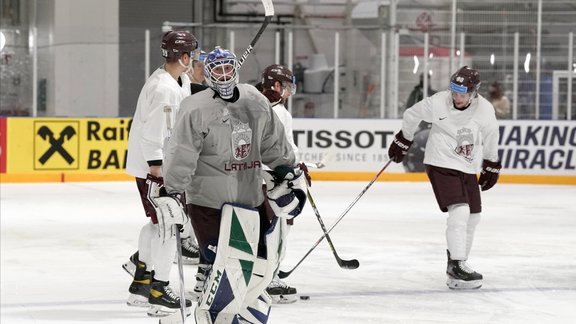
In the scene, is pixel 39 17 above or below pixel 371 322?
above

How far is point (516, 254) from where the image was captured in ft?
25.4

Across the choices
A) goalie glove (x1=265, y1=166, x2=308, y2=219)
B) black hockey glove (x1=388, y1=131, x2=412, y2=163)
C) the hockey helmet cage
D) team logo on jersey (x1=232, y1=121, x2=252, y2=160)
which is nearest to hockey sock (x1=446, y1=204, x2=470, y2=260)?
black hockey glove (x1=388, y1=131, x2=412, y2=163)

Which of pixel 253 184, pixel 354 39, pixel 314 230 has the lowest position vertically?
pixel 314 230

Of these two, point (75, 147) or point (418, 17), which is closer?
point (75, 147)

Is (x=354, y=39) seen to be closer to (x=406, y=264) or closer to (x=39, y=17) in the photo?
(x=39, y=17)

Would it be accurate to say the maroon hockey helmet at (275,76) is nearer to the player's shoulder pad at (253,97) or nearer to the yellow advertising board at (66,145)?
the player's shoulder pad at (253,97)

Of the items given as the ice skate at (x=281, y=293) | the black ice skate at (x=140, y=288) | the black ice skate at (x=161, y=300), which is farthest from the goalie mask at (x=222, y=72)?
the ice skate at (x=281, y=293)

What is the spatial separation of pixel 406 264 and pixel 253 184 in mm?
3104

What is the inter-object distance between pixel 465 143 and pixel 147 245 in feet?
6.37

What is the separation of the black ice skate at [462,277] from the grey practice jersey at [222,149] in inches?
88.5

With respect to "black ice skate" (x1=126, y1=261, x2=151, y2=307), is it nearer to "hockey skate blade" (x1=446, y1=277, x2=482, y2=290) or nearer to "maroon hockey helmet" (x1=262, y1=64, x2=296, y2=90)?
"maroon hockey helmet" (x1=262, y1=64, x2=296, y2=90)

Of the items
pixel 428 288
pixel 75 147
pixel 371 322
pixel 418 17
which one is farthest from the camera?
pixel 418 17

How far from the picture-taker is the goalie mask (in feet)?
13.7

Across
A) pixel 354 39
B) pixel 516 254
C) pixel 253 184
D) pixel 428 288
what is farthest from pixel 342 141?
pixel 253 184
